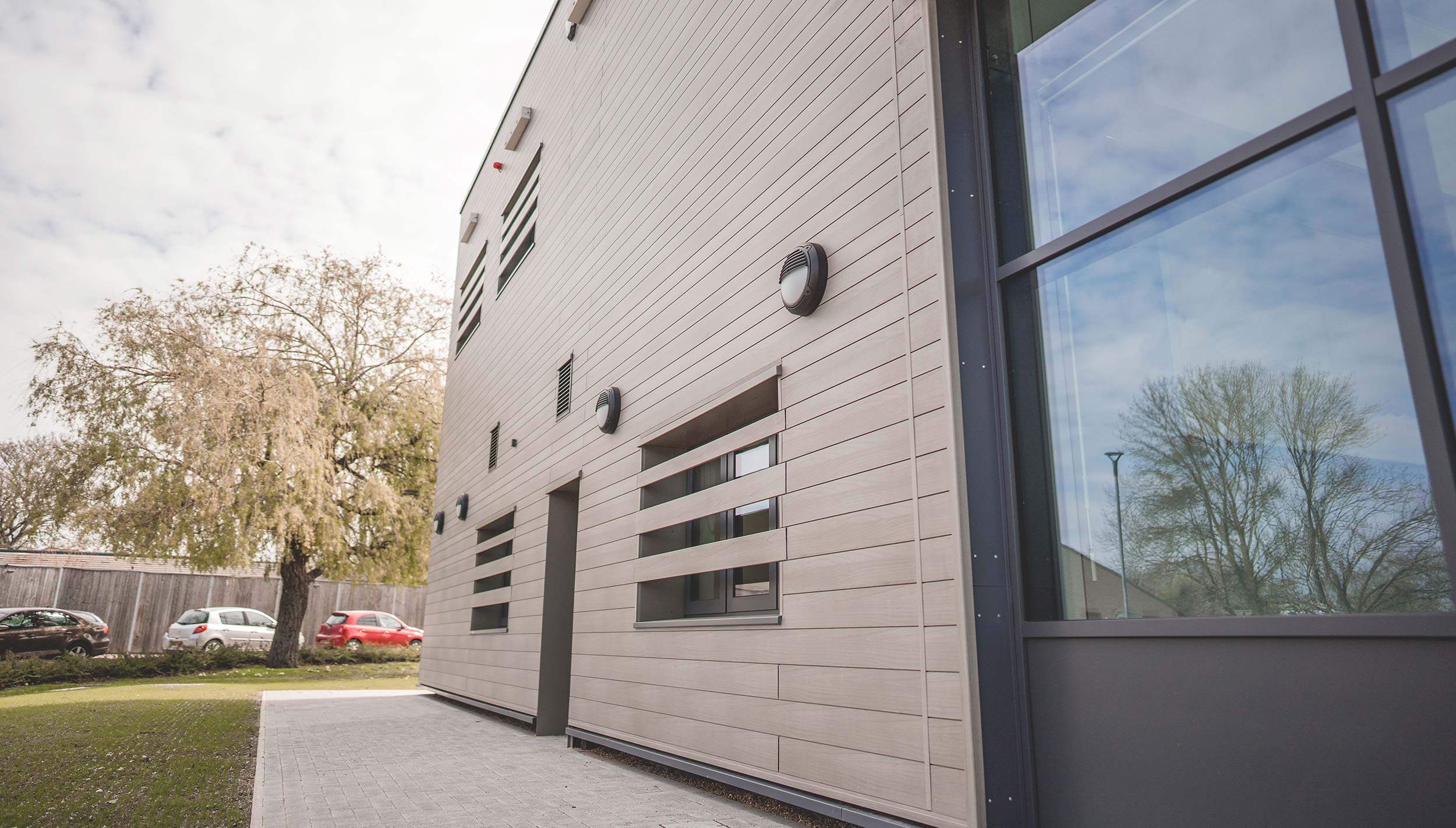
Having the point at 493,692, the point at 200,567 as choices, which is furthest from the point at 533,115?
the point at 200,567

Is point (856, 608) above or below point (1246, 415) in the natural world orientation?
below

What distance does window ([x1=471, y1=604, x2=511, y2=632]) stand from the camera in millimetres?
8000

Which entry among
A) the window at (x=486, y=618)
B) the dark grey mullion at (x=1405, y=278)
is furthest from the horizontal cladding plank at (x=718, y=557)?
the window at (x=486, y=618)

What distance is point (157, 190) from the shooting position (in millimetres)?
14094

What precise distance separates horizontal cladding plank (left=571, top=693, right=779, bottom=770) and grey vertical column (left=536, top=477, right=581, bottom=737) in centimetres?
71

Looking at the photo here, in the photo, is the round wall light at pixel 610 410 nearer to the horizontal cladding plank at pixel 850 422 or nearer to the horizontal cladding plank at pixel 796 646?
the horizontal cladding plank at pixel 796 646

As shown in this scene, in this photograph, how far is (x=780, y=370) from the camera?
11.8ft

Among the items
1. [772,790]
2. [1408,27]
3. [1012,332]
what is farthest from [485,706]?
[1408,27]

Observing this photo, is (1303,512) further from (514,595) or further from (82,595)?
(82,595)

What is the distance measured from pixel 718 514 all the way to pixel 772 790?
1478mm

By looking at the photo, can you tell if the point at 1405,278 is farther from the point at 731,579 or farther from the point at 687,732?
the point at 687,732

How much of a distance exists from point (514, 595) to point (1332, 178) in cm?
636

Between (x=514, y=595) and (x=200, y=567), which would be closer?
(x=514, y=595)

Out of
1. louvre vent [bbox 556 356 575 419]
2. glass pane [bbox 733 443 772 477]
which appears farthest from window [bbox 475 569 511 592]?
glass pane [bbox 733 443 772 477]
